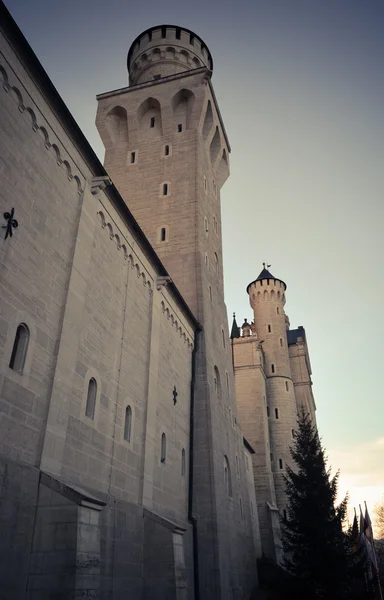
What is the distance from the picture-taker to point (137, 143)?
24.5 meters

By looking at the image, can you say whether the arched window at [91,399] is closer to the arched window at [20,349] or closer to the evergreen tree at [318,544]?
the arched window at [20,349]

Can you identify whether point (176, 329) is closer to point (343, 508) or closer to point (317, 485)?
point (317, 485)

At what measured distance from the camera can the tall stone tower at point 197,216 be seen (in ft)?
51.6

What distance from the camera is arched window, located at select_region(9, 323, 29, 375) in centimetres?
747

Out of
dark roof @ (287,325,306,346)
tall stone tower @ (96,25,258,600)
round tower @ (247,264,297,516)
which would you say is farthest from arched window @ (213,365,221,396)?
dark roof @ (287,325,306,346)

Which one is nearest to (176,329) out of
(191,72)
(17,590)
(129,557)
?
→ (129,557)

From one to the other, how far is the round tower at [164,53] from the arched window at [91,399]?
909 inches

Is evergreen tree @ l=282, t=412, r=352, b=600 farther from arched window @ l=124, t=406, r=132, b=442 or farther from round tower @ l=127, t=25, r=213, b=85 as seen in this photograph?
round tower @ l=127, t=25, r=213, b=85

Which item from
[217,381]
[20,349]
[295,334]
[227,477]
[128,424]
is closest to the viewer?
[20,349]

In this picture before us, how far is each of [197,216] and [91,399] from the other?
13.3 meters

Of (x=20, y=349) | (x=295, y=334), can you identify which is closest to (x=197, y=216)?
(x=20, y=349)

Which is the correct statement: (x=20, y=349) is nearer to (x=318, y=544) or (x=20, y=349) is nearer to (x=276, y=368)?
(x=318, y=544)

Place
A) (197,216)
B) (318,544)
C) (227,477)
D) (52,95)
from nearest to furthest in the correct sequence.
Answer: (52,95) → (318,544) → (227,477) → (197,216)

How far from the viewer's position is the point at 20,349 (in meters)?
7.66
